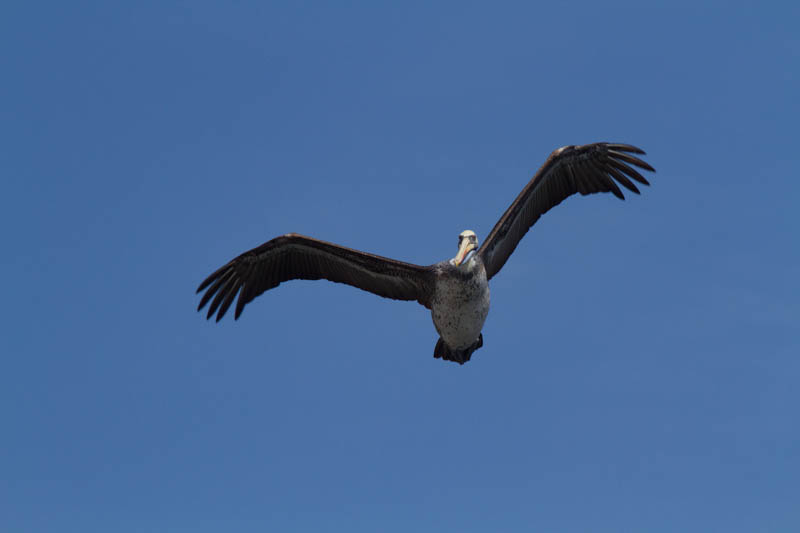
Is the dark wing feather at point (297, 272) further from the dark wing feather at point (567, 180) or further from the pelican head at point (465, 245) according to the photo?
the dark wing feather at point (567, 180)

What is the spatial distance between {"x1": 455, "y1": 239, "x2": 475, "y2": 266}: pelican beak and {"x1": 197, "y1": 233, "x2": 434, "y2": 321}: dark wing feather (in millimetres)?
1018

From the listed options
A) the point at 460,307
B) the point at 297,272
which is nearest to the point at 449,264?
the point at 460,307

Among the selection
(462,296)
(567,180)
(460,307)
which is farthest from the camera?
(567,180)

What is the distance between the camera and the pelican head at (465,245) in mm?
12726

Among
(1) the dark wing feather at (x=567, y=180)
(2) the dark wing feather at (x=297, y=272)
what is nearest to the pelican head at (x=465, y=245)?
(1) the dark wing feather at (x=567, y=180)

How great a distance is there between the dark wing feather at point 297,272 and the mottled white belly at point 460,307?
0.60 m

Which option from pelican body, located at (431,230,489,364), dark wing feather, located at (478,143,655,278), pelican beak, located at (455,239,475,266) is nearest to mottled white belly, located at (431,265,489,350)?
pelican body, located at (431,230,489,364)

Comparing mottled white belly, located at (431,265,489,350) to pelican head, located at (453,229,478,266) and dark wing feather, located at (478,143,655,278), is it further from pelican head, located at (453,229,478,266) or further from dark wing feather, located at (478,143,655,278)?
dark wing feather, located at (478,143,655,278)

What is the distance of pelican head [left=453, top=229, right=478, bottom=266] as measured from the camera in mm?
12726

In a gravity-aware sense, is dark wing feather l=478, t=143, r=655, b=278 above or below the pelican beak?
above

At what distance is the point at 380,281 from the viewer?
45.9ft

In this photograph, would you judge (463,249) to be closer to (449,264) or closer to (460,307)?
(449,264)

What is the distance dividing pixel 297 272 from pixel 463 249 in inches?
118

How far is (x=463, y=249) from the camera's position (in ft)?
42.4
